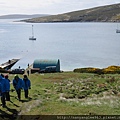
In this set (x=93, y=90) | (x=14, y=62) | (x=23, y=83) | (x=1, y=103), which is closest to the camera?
(x=1, y=103)

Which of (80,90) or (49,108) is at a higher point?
(49,108)

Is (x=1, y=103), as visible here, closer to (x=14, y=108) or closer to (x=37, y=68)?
(x=14, y=108)

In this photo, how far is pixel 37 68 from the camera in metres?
51.2

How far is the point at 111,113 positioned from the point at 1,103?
771 cm

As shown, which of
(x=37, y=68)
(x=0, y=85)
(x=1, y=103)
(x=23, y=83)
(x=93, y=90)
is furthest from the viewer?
(x=37, y=68)

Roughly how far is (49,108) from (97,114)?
3151mm

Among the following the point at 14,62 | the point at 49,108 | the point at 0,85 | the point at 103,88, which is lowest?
the point at 14,62

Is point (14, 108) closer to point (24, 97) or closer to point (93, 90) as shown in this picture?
point (24, 97)

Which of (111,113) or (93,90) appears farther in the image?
(93,90)

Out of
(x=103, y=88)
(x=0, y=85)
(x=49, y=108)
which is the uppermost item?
(x=0, y=85)

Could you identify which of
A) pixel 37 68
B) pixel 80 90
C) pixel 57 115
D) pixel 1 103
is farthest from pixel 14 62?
pixel 57 115

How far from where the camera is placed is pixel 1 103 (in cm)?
1817

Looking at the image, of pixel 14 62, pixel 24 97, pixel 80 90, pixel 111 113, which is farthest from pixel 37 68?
pixel 111 113

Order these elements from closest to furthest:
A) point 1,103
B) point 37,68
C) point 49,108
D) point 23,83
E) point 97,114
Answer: point 97,114 → point 49,108 → point 1,103 → point 23,83 → point 37,68
